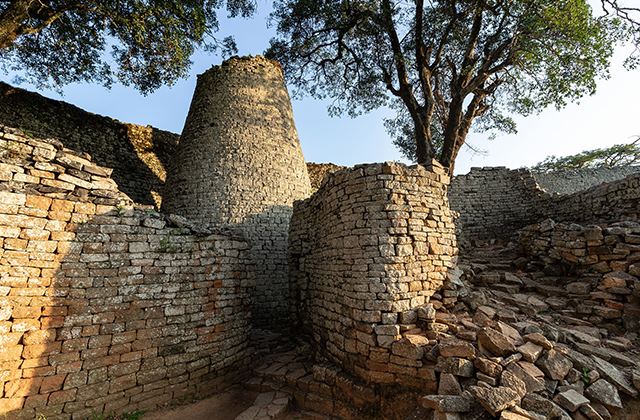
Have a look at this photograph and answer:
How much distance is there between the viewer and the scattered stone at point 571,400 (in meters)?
2.92

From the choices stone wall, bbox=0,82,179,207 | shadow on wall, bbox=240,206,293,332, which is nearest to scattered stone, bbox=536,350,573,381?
shadow on wall, bbox=240,206,293,332

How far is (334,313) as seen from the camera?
16.6 ft

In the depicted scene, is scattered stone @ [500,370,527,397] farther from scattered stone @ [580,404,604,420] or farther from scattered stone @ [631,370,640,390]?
scattered stone @ [631,370,640,390]

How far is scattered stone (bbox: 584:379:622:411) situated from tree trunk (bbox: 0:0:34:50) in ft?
43.9

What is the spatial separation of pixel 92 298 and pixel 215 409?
2993 mm

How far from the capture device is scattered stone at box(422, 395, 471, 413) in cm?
305

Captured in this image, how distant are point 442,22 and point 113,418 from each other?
14.9 m

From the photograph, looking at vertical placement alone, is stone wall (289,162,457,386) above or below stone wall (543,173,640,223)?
below

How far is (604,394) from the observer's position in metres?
3.12

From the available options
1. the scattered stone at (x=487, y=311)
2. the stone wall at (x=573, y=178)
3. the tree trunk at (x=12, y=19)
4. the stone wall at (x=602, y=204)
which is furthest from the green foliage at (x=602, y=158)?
the tree trunk at (x=12, y=19)

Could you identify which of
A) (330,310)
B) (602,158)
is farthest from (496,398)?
(602,158)

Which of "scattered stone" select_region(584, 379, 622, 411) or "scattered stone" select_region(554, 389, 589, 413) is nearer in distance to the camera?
"scattered stone" select_region(554, 389, 589, 413)

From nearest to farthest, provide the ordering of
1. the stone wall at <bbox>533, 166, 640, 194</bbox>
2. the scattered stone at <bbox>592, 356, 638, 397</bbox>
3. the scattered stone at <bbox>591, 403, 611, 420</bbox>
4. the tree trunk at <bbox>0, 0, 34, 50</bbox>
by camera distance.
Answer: the scattered stone at <bbox>591, 403, 611, 420</bbox>
the scattered stone at <bbox>592, 356, 638, 397</bbox>
the tree trunk at <bbox>0, 0, 34, 50</bbox>
the stone wall at <bbox>533, 166, 640, 194</bbox>

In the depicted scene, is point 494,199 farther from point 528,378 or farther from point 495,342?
point 528,378
